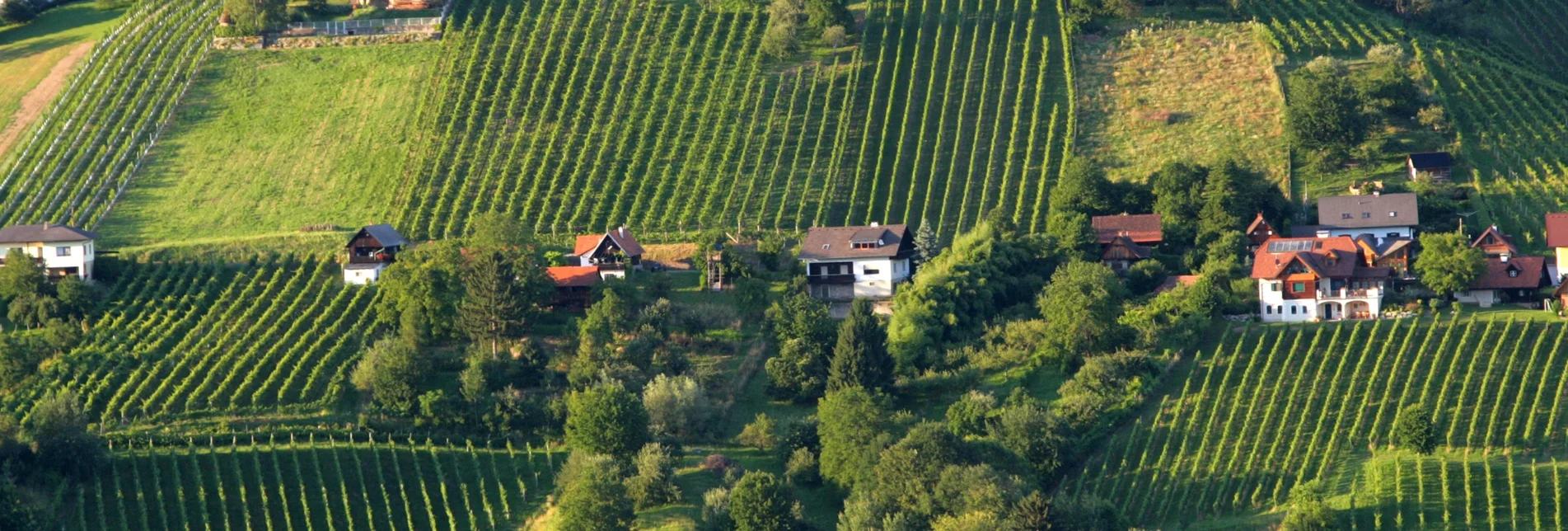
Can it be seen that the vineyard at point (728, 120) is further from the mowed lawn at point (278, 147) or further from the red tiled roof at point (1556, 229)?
the red tiled roof at point (1556, 229)

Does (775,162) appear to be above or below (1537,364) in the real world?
above

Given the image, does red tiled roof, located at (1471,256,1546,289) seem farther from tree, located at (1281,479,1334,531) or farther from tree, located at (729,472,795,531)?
tree, located at (729,472,795,531)

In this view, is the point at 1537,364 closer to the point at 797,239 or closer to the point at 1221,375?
the point at 1221,375

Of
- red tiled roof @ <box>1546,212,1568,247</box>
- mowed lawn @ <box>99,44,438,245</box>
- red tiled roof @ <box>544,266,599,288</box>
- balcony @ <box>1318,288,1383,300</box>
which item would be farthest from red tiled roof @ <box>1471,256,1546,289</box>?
mowed lawn @ <box>99,44,438,245</box>

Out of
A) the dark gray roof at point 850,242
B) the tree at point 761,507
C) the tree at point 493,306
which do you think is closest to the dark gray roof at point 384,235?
the tree at point 493,306

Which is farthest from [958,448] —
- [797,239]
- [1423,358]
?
[797,239]

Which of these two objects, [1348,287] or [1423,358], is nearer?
[1423,358]

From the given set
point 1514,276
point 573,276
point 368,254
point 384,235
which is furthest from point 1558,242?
point 368,254
